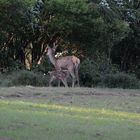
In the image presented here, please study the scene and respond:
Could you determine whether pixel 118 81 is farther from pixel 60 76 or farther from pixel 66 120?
pixel 66 120

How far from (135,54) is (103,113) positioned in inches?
953

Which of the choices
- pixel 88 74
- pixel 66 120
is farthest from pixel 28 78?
pixel 66 120

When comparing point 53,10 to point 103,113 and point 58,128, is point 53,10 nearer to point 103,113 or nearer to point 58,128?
point 103,113

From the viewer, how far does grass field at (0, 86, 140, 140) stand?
34.6ft

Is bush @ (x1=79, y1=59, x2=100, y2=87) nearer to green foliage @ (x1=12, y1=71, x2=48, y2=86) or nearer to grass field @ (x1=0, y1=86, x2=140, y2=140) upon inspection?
green foliage @ (x1=12, y1=71, x2=48, y2=86)

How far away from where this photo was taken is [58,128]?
11.3m

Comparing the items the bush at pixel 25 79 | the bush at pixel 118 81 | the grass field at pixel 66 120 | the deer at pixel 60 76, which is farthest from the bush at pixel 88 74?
the grass field at pixel 66 120

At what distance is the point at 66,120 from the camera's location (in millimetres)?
12734

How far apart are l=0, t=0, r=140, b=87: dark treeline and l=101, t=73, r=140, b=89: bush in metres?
0.81

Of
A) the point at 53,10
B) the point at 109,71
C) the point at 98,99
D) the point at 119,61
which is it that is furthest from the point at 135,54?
the point at 98,99

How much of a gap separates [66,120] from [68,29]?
739 inches

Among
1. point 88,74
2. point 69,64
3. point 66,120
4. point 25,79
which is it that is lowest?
point 25,79

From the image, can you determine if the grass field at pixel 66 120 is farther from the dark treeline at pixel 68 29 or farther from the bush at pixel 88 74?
the dark treeline at pixel 68 29

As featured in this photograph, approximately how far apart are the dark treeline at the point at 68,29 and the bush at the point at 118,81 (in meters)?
0.81
